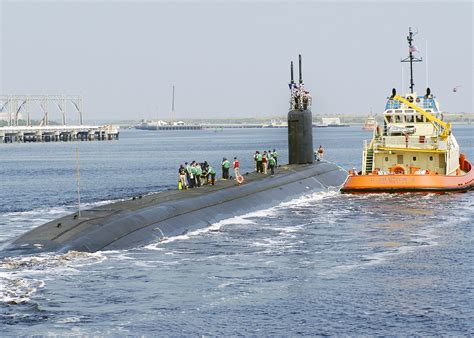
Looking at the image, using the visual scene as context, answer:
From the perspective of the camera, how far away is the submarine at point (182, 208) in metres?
29.6

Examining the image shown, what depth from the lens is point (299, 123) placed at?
58.8 meters

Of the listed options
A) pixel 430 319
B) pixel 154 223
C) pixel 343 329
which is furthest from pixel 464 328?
pixel 154 223

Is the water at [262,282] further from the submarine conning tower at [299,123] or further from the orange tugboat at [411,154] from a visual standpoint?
the submarine conning tower at [299,123]

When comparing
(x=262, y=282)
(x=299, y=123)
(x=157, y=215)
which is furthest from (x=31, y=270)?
(x=299, y=123)

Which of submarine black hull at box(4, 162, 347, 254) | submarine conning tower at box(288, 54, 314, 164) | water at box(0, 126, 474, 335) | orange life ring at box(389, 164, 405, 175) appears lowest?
water at box(0, 126, 474, 335)

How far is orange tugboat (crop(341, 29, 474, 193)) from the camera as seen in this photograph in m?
52.9

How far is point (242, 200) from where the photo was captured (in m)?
43.4

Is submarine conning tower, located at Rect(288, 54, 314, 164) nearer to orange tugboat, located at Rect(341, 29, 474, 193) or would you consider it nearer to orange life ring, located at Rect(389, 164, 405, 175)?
orange tugboat, located at Rect(341, 29, 474, 193)

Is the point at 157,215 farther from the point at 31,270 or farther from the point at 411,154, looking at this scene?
the point at 411,154

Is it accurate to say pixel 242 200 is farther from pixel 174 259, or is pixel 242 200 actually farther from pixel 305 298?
pixel 305 298

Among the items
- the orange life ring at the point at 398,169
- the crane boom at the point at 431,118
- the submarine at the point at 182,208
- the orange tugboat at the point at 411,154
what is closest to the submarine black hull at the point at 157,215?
the submarine at the point at 182,208

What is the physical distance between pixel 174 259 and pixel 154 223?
166 inches

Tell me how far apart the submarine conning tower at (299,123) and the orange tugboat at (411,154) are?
4789mm

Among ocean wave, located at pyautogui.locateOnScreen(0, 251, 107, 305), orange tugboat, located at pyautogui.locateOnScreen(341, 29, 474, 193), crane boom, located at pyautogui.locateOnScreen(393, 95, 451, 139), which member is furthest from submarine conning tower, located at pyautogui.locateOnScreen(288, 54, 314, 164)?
ocean wave, located at pyautogui.locateOnScreen(0, 251, 107, 305)
